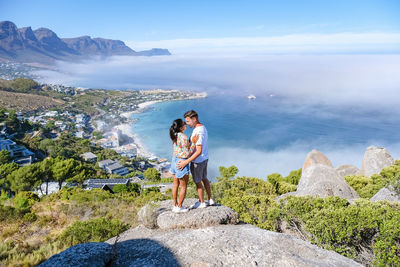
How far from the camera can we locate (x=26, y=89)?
8100cm

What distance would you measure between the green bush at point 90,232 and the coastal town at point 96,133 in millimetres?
15470

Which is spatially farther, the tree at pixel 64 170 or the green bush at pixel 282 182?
the tree at pixel 64 170

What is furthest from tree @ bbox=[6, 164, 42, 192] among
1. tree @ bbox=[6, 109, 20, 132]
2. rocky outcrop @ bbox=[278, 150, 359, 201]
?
tree @ bbox=[6, 109, 20, 132]

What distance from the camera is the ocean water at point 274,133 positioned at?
2137 inches

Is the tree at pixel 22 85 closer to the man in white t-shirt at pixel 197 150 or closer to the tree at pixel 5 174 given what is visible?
the tree at pixel 5 174

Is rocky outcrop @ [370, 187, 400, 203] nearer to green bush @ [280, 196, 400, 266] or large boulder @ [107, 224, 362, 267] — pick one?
green bush @ [280, 196, 400, 266]

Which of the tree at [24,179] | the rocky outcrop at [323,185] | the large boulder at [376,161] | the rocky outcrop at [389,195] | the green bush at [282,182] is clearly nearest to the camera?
the rocky outcrop at [389,195]

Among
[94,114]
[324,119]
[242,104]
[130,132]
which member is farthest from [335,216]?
[242,104]

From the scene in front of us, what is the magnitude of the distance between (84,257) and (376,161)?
22.5 meters

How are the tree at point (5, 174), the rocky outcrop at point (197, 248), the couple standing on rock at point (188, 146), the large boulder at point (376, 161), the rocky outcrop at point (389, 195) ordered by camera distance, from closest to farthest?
the rocky outcrop at point (197, 248), the couple standing on rock at point (188, 146), the rocky outcrop at point (389, 195), the tree at point (5, 174), the large boulder at point (376, 161)

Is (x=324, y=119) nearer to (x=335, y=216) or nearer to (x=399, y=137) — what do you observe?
(x=399, y=137)

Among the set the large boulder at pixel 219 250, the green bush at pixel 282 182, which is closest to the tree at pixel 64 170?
the green bush at pixel 282 182

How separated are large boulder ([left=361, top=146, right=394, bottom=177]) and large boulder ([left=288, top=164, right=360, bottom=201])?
8.53m

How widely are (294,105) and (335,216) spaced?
108466 mm
